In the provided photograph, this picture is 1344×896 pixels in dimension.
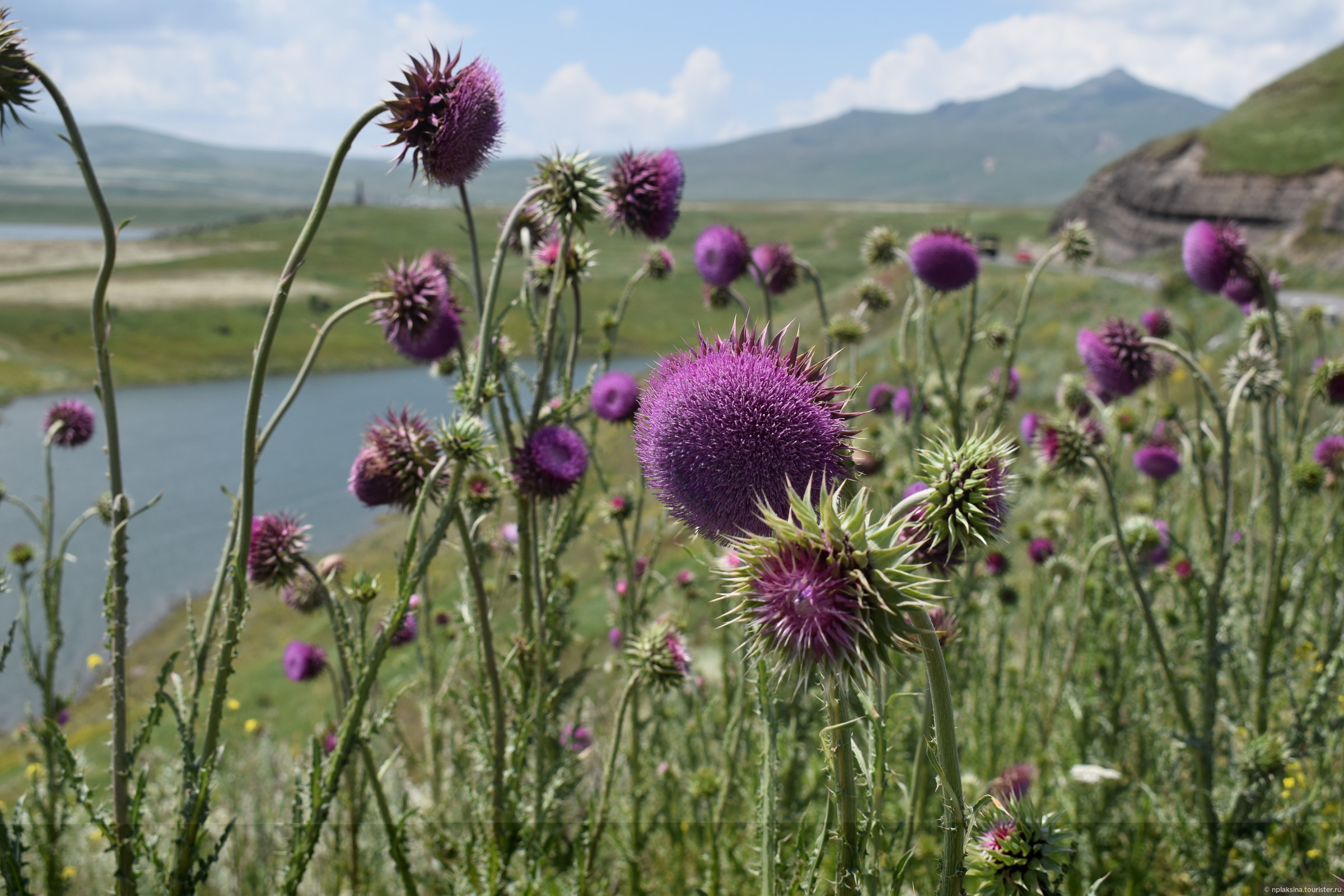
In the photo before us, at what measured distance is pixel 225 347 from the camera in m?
64.8

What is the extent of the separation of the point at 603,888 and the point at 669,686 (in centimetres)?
171

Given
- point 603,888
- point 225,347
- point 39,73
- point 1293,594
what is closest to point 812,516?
point 39,73

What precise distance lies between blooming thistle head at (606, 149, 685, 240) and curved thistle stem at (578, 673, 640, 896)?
215 cm

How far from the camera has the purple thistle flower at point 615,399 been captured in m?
4.61

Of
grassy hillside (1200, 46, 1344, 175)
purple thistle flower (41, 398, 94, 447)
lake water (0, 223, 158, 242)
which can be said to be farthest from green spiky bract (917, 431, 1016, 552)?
lake water (0, 223, 158, 242)

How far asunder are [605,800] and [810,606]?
2125mm

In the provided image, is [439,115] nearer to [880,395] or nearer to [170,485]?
[880,395]

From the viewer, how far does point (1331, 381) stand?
489 centimetres

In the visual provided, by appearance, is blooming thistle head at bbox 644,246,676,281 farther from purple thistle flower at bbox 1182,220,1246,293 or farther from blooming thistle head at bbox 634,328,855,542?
blooming thistle head at bbox 634,328,855,542

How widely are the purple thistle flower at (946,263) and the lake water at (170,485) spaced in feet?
39.8

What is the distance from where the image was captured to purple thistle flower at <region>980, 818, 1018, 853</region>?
191 centimetres

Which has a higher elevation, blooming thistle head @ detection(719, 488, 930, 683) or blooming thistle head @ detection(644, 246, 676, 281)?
blooming thistle head @ detection(644, 246, 676, 281)

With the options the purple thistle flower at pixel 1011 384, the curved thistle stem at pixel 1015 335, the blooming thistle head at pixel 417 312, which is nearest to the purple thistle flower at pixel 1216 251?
the curved thistle stem at pixel 1015 335

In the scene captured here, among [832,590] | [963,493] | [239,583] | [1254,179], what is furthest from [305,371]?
[1254,179]
